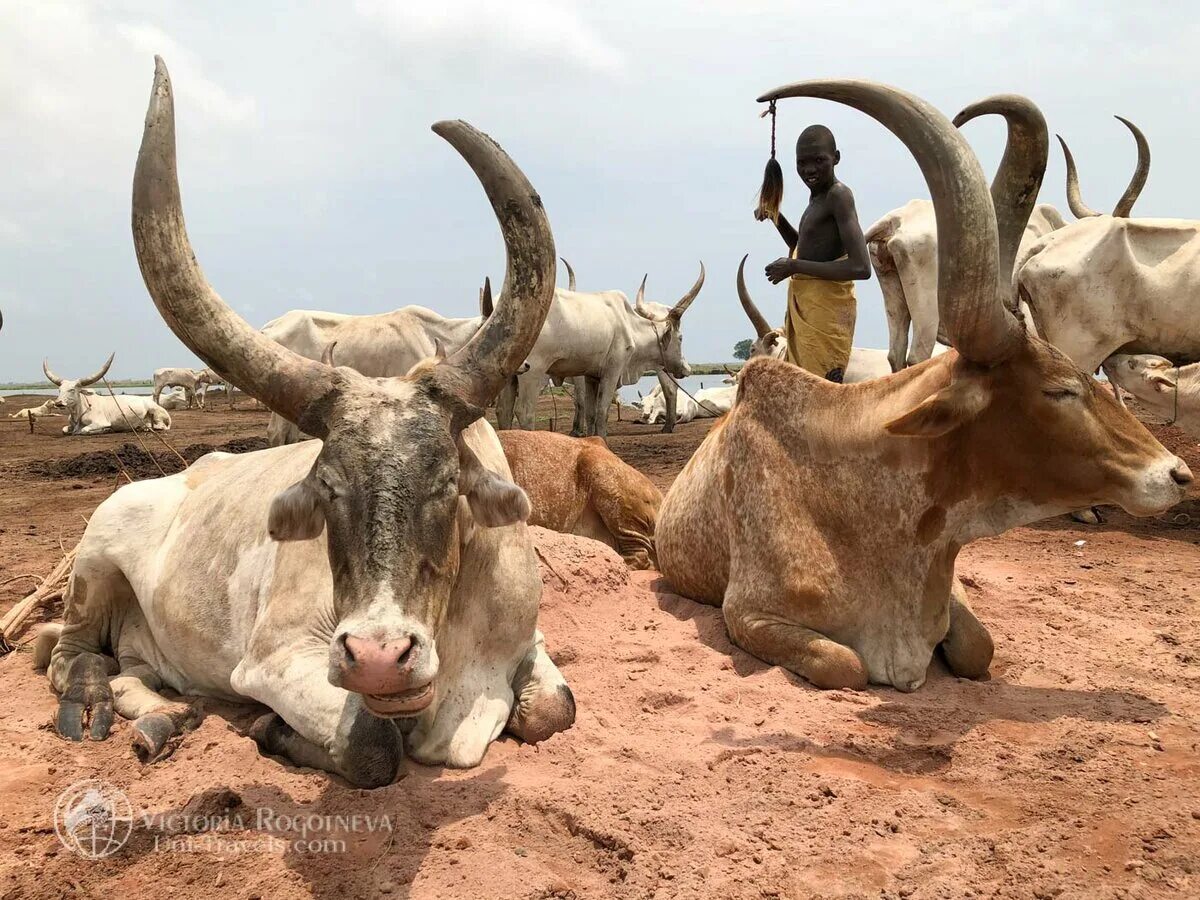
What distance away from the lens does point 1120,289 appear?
789 cm

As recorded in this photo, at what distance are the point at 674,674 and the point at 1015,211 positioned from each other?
2.46 metres

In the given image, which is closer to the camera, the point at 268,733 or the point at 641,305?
the point at 268,733

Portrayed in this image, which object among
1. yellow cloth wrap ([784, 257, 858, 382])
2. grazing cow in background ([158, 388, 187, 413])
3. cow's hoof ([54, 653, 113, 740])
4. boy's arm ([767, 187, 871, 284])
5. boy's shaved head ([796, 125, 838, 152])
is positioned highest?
boy's shaved head ([796, 125, 838, 152])

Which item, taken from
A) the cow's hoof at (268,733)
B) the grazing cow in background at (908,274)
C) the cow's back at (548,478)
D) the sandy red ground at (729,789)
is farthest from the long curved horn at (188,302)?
the grazing cow in background at (908,274)

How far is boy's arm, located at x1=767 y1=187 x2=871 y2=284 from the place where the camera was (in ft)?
17.4

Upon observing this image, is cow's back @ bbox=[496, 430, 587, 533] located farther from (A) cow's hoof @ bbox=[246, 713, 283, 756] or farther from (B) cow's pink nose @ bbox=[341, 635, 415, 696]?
(B) cow's pink nose @ bbox=[341, 635, 415, 696]

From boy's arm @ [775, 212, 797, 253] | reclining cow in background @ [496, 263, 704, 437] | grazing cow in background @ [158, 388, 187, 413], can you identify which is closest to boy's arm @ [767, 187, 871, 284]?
boy's arm @ [775, 212, 797, 253]

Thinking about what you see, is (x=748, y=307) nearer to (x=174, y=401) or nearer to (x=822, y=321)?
(x=822, y=321)

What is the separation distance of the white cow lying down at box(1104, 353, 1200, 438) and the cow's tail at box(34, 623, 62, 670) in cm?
844

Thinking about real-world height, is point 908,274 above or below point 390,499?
above

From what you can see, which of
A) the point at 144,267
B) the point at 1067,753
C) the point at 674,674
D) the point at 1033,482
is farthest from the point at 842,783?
the point at 144,267

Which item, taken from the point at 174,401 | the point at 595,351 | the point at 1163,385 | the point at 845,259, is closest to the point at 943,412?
the point at 845,259

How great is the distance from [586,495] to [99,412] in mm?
18605

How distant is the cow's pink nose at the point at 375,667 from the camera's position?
2391 mm
